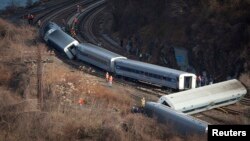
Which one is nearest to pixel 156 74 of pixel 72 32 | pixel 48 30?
pixel 48 30

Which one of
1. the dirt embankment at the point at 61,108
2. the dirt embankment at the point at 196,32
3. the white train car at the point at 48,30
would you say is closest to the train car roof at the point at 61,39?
the white train car at the point at 48,30

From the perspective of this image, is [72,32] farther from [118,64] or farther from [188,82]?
[188,82]

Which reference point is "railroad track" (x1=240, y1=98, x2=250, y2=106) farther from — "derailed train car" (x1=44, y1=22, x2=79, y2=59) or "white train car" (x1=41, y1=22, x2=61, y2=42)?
"white train car" (x1=41, y1=22, x2=61, y2=42)

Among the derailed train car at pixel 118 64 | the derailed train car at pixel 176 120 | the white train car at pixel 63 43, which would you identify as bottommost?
the derailed train car at pixel 176 120

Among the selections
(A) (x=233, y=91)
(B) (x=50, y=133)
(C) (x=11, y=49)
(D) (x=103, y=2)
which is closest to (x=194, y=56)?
(A) (x=233, y=91)

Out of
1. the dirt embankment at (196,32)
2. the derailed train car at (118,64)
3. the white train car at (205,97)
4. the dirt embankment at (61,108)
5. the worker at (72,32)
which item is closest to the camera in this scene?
the dirt embankment at (61,108)

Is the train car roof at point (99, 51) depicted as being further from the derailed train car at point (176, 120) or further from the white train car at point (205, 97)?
the derailed train car at point (176, 120)

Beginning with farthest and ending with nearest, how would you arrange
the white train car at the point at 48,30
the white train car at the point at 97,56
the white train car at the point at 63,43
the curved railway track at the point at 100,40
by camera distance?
1. the white train car at the point at 48,30
2. the white train car at the point at 63,43
3. the white train car at the point at 97,56
4. the curved railway track at the point at 100,40

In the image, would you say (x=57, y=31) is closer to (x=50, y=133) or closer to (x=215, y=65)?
(x=215, y=65)
